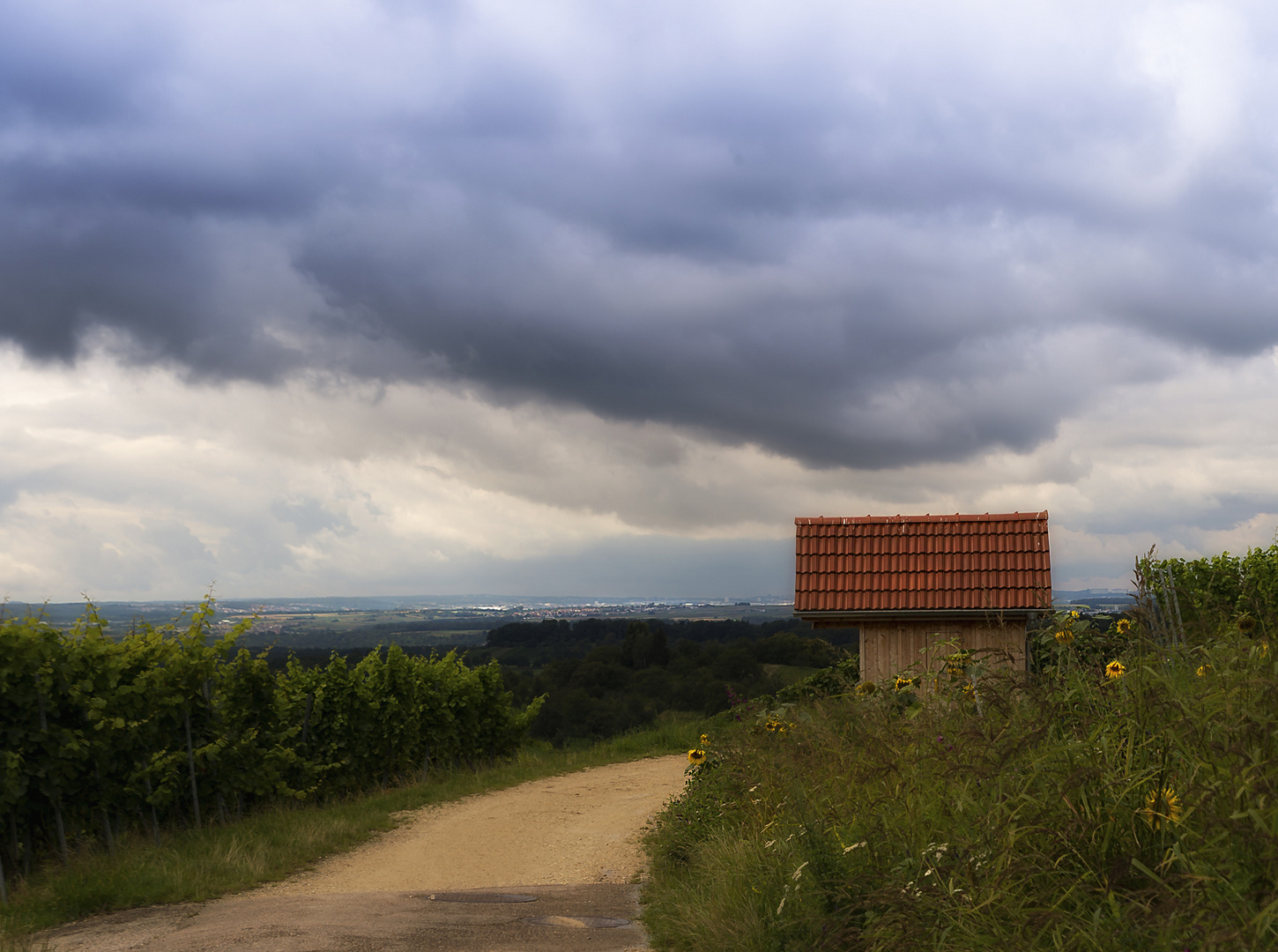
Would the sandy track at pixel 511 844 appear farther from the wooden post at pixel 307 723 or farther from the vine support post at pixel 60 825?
the wooden post at pixel 307 723

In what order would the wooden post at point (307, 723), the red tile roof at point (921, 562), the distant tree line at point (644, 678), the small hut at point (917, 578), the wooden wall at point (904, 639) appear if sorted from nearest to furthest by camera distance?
the wooden post at point (307, 723) → the wooden wall at point (904, 639) → the small hut at point (917, 578) → the red tile roof at point (921, 562) → the distant tree line at point (644, 678)

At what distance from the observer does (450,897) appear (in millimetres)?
7070

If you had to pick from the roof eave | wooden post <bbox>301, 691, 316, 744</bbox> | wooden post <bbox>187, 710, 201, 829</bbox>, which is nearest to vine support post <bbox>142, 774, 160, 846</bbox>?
wooden post <bbox>187, 710, 201, 829</bbox>

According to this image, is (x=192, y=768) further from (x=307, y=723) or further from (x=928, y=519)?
(x=928, y=519)

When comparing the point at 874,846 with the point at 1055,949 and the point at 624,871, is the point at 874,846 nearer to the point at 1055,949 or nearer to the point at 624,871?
the point at 1055,949

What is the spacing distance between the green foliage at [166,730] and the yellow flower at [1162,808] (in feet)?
28.5

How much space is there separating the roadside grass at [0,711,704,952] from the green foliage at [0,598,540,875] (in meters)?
0.33

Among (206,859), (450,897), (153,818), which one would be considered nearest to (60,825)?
(153,818)

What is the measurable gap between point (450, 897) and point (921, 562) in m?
9.20

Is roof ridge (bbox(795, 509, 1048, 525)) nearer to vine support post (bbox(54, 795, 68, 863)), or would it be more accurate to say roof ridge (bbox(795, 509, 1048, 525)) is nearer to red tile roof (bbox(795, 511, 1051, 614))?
red tile roof (bbox(795, 511, 1051, 614))

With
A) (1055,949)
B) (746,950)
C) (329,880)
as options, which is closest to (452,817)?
(329,880)

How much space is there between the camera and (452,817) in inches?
447

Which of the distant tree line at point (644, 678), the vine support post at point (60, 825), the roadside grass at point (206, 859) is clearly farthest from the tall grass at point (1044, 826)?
the distant tree line at point (644, 678)

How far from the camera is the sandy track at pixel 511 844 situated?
8.21m
